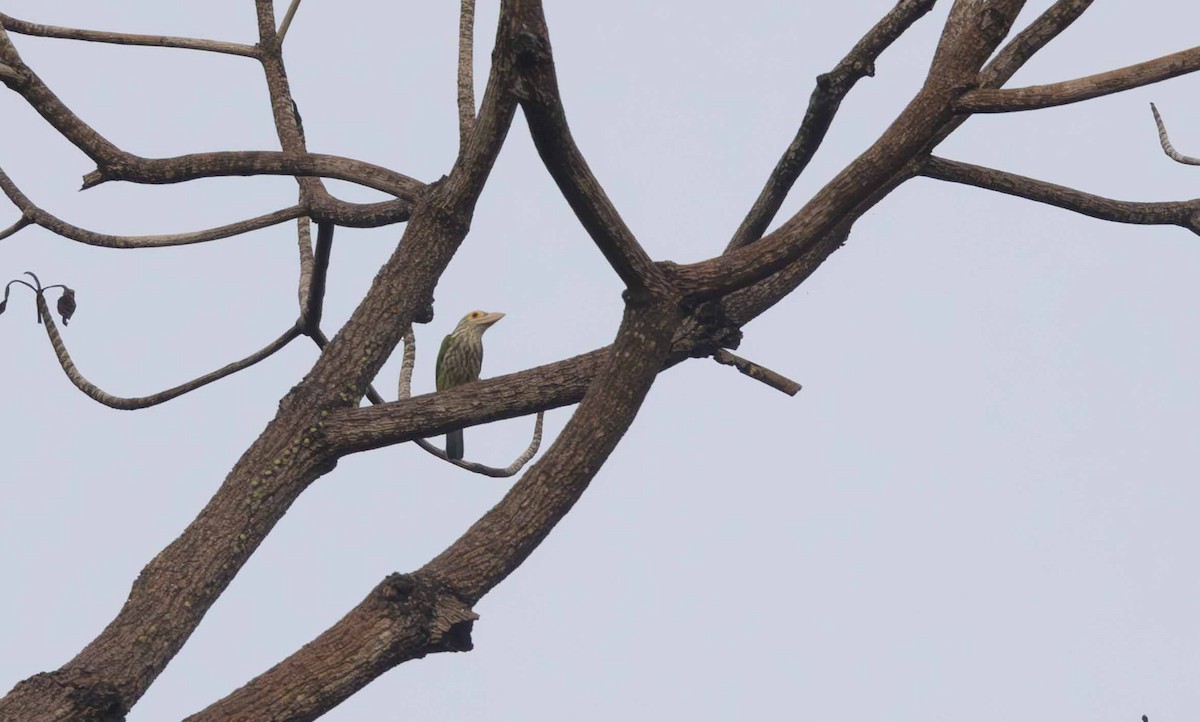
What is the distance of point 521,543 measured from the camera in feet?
12.1

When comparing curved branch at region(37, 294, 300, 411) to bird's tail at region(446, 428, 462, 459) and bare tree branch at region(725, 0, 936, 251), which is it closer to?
bare tree branch at region(725, 0, 936, 251)

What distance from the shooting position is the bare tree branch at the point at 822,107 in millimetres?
4613

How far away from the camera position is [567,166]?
341 centimetres

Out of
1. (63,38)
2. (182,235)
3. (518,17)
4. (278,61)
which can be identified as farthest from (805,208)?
(63,38)

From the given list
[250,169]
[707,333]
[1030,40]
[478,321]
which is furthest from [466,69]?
[478,321]

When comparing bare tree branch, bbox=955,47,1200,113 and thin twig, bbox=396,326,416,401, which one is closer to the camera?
bare tree branch, bbox=955,47,1200,113

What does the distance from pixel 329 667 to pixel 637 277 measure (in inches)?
50.2

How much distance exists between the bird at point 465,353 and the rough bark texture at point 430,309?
3741mm

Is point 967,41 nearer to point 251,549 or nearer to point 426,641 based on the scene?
point 426,641

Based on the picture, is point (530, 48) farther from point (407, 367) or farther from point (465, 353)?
point (465, 353)

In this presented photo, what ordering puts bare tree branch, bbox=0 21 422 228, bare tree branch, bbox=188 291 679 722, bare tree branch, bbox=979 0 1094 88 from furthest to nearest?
bare tree branch, bbox=0 21 422 228 < bare tree branch, bbox=979 0 1094 88 < bare tree branch, bbox=188 291 679 722

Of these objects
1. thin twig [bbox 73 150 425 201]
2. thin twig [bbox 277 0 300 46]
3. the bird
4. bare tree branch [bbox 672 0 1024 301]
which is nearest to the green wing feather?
the bird

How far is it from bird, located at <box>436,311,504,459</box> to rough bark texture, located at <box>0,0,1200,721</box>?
3741 millimetres

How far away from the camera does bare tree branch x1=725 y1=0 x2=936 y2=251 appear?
4613 mm
